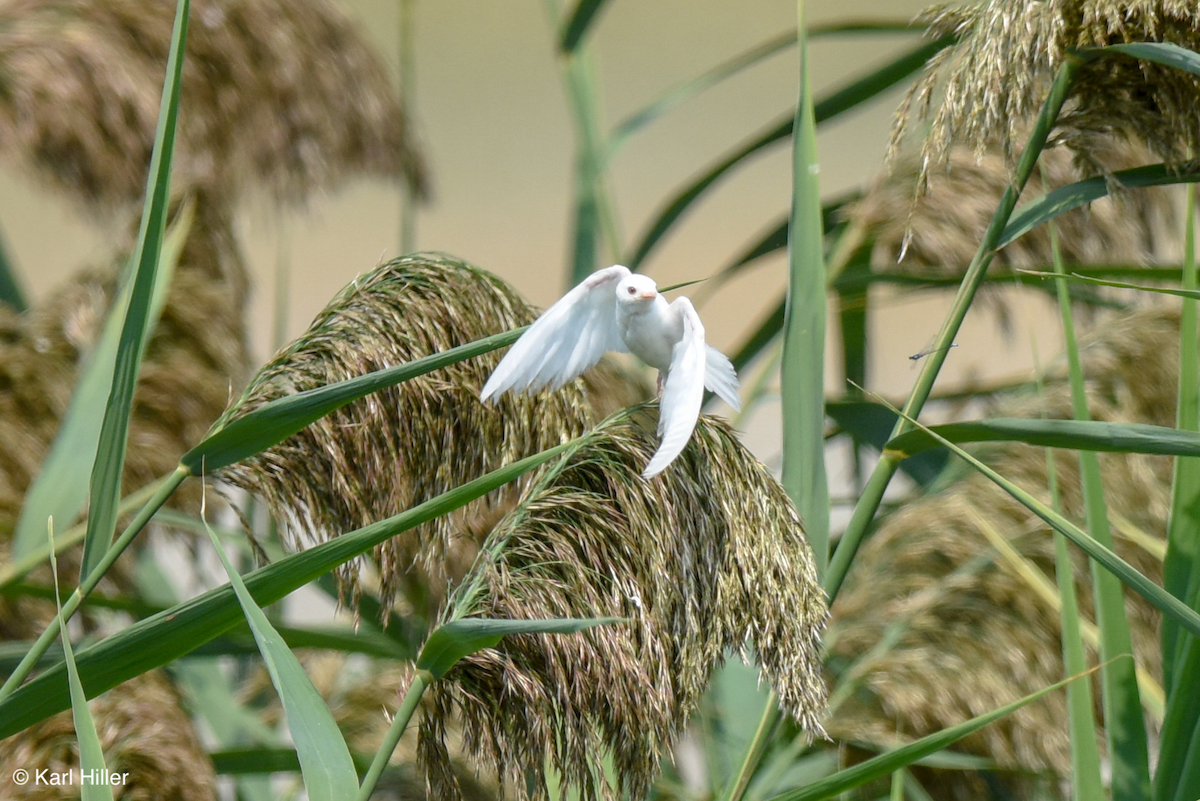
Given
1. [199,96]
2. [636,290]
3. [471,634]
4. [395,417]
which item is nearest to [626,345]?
[636,290]

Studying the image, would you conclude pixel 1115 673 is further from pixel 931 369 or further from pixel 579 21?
pixel 579 21

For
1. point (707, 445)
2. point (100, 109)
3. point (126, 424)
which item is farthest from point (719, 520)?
point (100, 109)

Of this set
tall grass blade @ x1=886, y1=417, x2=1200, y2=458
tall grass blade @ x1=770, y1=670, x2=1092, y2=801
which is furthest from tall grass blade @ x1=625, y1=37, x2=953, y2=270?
tall grass blade @ x1=770, y1=670, x2=1092, y2=801

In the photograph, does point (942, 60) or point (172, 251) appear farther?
point (172, 251)

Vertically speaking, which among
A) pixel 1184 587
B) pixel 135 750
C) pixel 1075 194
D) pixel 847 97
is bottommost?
pixel 135 750

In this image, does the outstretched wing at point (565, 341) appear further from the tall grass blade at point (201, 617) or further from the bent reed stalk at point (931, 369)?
the bent reed stalk at point (931, 369)

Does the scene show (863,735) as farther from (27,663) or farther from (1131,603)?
(27,663)
